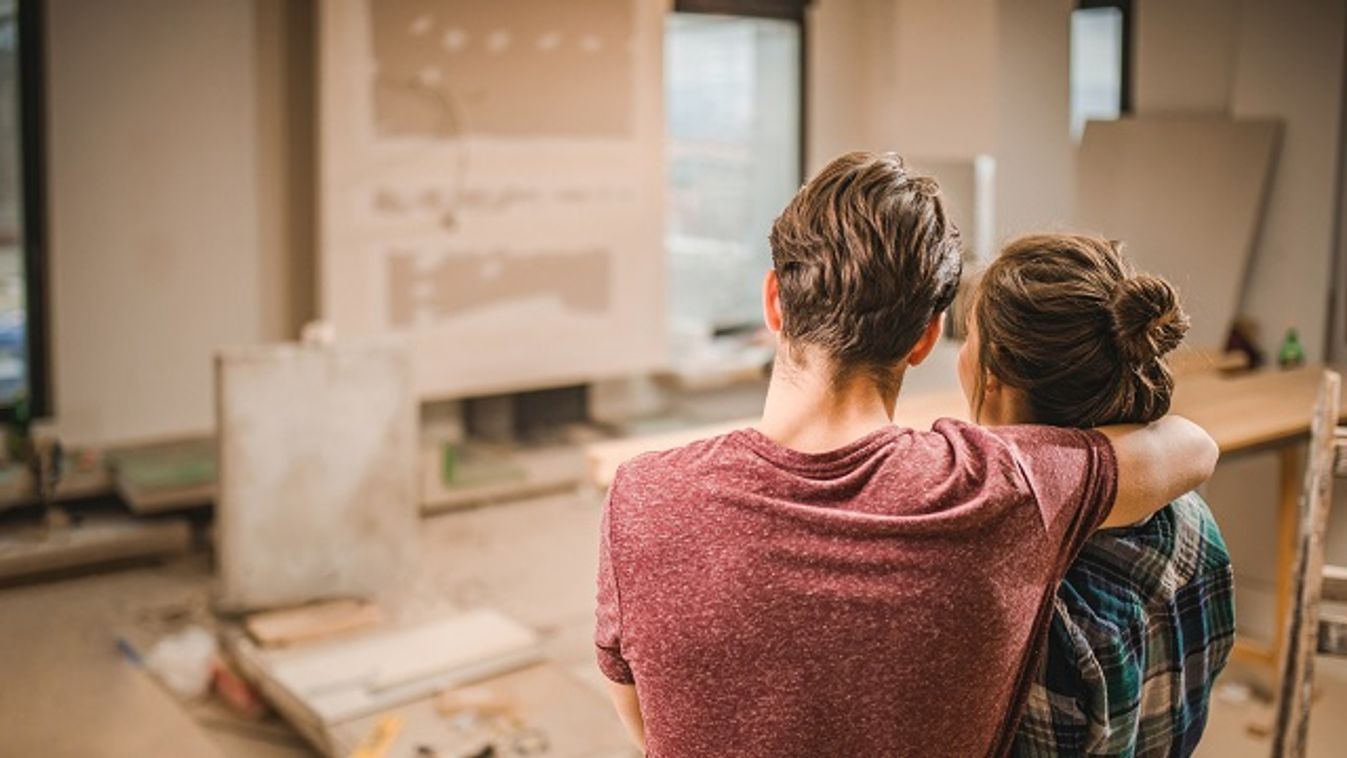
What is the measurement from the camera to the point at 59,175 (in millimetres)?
4605

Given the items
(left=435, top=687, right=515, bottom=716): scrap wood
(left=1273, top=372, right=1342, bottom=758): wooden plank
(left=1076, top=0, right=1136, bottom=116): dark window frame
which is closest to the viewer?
(left=1273, top=372, right=1342, bottom=758): wooden plank

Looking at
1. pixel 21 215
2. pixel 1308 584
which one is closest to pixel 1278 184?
pixel 1308 584

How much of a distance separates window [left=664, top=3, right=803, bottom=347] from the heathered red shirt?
16.1ft

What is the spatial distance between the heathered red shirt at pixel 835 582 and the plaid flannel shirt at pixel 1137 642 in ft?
0.52

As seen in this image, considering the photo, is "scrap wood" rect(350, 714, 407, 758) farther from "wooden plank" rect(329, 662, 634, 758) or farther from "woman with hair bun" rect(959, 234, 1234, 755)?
"woman with hair bun" rect(959, 234, 1234, 755)

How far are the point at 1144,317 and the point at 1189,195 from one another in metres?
3.14

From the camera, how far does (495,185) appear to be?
5.24m

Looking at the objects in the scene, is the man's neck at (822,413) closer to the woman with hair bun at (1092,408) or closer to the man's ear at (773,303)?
the man's ear at (773,303)

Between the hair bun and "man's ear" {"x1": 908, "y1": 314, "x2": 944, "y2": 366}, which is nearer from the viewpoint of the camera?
"man's ear" {"x1": 908, "y1": 314, "x2": 944, "y2": 366}

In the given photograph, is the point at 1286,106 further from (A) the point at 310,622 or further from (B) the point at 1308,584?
(A) the point at 310,622

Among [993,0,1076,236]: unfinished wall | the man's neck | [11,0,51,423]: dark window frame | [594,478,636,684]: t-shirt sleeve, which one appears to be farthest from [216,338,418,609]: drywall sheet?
the man's neck

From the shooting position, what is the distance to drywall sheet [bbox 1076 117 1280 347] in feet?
13.1

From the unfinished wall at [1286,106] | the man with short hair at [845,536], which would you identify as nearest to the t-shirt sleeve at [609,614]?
the man with short hair at [845,536]

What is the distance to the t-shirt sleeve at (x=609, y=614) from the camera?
45.4 inches
